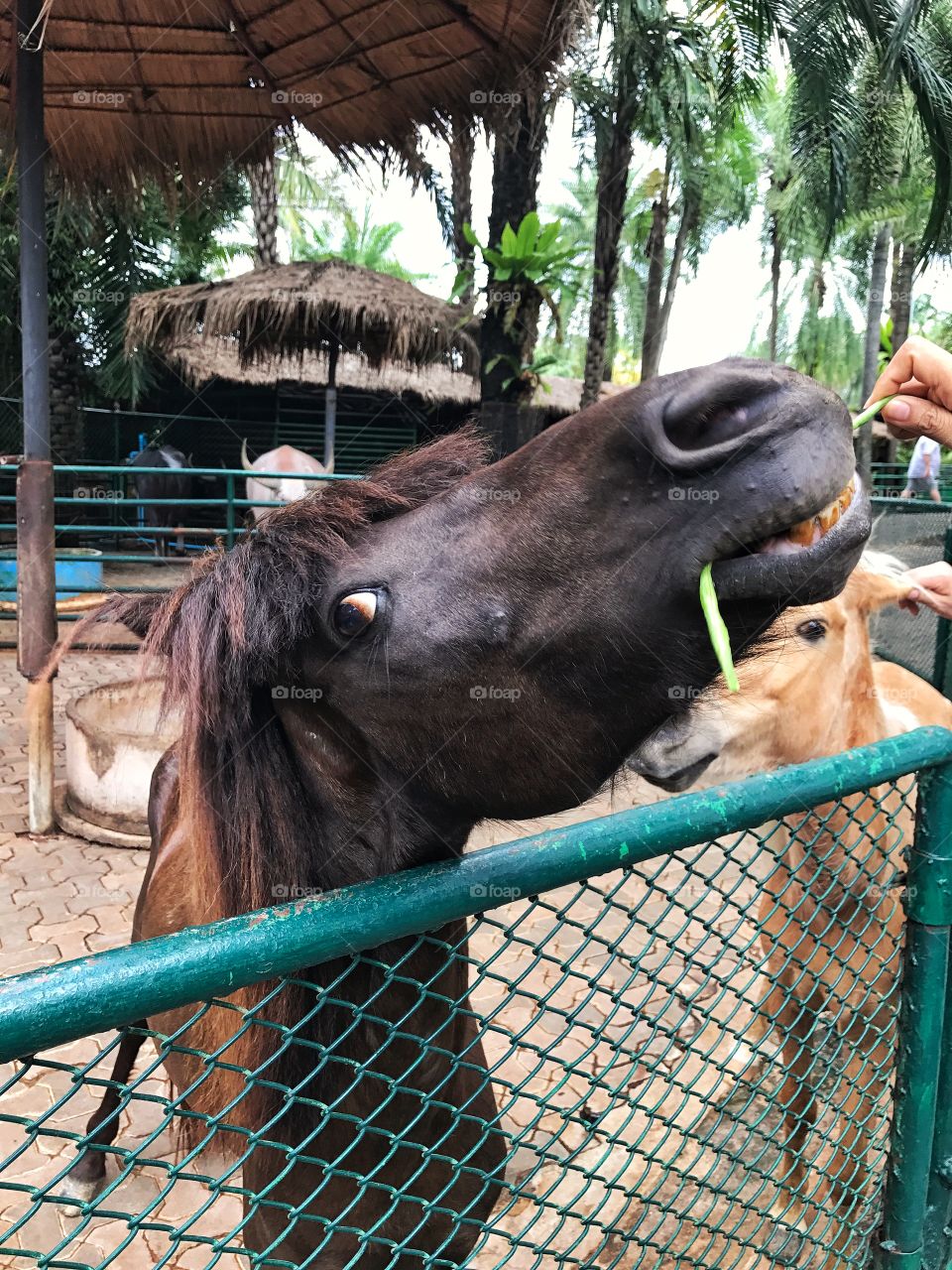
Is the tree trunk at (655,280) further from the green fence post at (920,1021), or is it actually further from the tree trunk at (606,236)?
the green fence post at (920,1021)

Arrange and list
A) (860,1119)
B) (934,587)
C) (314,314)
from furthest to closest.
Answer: (314,314) → (934,587) → (860,1119)

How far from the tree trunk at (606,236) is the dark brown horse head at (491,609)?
1061 centimetres

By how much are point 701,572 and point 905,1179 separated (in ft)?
4.72

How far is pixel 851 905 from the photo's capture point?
2.45m

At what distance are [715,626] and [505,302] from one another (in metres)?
8.02

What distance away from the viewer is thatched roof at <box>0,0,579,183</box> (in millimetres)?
3844

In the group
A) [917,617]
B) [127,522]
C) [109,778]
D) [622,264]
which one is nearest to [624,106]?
[917,617]

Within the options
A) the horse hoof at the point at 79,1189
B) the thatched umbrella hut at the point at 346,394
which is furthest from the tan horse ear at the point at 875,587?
the thatched umbrella hut at the point at 346,394

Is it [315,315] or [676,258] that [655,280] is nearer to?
[676,258]

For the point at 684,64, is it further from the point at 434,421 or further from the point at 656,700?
the point at 656,700

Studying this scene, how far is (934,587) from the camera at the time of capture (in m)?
2.27

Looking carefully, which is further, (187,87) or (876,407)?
Result: (187,87)

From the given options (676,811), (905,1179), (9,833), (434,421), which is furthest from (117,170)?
(434,421)

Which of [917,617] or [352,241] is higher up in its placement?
[352,241]
